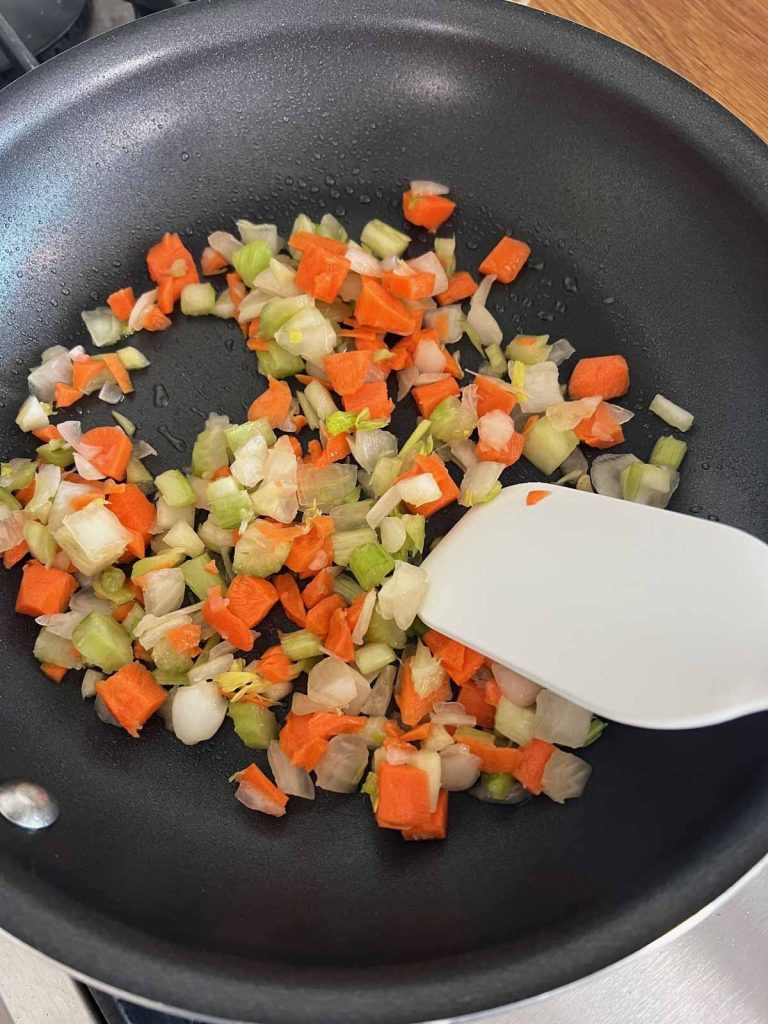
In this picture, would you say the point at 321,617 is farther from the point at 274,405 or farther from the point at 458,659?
the point at 274,405

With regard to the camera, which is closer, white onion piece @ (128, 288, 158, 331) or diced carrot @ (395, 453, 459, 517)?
diced carrot @ (395, 453, 459, 517)

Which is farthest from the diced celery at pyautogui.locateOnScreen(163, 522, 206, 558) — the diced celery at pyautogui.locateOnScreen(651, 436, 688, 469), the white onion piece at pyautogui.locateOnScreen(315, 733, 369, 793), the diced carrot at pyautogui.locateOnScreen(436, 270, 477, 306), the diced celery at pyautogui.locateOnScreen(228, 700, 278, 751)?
the diced celery at pyautogui.locateOnScreen(651, 436, 688, 469)

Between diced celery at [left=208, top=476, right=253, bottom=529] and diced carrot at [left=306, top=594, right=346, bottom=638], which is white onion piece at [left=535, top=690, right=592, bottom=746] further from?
diced celery at [left=208, top=476, right=253, bottom=529]

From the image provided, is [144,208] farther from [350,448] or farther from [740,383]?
[740,383]

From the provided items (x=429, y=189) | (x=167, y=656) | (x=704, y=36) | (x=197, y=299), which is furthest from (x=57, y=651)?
Answer: (x=704, y=36)

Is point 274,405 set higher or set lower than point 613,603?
higher

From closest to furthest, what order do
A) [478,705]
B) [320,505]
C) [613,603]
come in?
[613,603] < [478,705] < [320,505]

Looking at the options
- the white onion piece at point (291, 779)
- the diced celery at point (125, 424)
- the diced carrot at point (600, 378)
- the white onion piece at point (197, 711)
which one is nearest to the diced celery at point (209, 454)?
the diced celery at point (125, 424)
